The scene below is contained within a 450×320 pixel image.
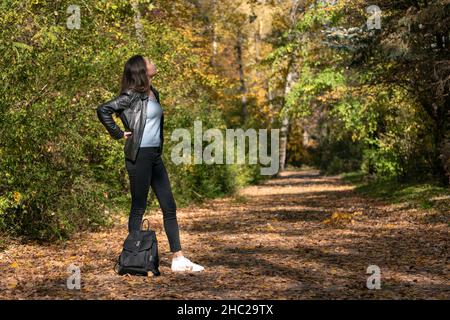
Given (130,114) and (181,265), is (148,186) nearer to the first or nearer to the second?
(130,114)

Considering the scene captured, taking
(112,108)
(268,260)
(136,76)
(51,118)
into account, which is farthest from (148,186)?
(51,118)

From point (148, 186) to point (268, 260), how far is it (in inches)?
80.0

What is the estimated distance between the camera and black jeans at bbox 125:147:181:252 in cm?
696

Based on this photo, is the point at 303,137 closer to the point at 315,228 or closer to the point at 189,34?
the point at 189,34

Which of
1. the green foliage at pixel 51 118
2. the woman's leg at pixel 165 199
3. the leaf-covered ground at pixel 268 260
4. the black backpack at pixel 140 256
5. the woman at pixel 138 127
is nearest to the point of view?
the leaf-covered ground at pixel 268 260

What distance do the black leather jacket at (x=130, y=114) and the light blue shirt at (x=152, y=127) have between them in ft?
0.19

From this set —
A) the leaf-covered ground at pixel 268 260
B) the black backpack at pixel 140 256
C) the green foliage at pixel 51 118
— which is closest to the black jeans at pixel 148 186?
the black backpack at pixel 140 256

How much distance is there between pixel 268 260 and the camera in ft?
26.9

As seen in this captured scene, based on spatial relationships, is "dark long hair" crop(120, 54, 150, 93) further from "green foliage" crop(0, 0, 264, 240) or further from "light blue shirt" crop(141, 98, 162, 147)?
"green foliage" crop(0, 0, 264, 240)

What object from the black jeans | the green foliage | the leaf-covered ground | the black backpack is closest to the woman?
the black jeans

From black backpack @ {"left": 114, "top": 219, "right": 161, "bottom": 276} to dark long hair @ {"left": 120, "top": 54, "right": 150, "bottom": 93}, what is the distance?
155cm

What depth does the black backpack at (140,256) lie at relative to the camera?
6.82 meters

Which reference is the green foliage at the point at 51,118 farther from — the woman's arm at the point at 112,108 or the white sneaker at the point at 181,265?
the white sneaker at the point at 181,265

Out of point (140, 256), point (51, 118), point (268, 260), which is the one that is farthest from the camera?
point (51, 118)
